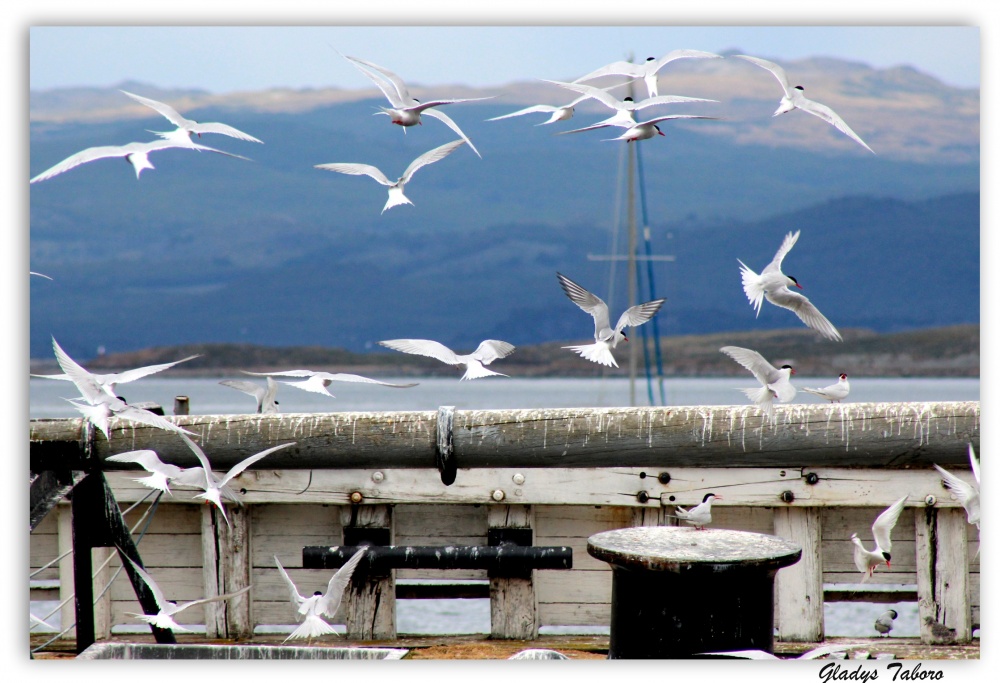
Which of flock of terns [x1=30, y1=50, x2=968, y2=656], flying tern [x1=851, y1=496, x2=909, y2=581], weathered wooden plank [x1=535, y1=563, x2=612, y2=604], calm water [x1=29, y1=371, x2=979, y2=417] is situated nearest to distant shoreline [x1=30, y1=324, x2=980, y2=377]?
calm water [x1=29, y1=371, x2=979, y2=417]

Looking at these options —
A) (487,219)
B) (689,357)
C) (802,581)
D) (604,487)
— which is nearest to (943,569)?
(802,581)

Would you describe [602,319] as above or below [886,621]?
above

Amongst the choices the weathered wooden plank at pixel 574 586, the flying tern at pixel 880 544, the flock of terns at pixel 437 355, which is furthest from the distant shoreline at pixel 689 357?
the flying tern at pixel 880 544

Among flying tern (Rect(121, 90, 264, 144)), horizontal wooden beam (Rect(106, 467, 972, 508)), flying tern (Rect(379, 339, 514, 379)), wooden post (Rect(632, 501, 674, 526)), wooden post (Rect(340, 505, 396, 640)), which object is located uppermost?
flying tern (Rect(121, 90, 264, 144))

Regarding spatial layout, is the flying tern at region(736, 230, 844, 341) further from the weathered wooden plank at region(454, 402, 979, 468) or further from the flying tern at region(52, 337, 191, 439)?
the flying tern at region(52, 337, 191, 439)

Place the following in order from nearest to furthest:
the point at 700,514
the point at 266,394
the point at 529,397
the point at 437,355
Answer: the point at 700,514 < the point at 437,355 < the point at 266,394 < the point at 529,397

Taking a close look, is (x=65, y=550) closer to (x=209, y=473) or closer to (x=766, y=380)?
(x=209, y=473)

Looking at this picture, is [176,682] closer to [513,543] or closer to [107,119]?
[513,543]
